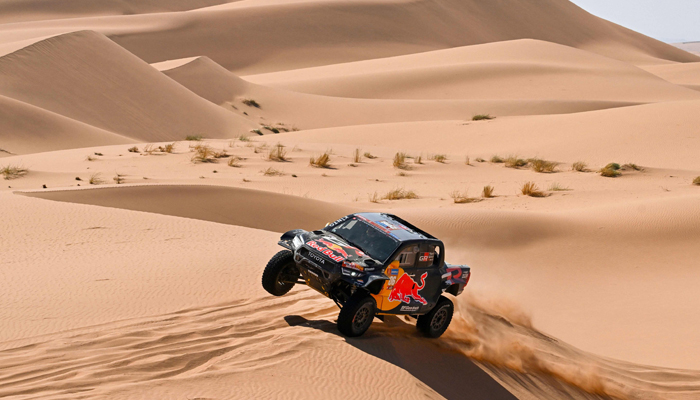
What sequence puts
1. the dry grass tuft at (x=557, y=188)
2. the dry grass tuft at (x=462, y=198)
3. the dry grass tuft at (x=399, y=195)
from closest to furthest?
1. the dry grass tuft at (x=399, y=195)
2. the dry grass tuft at (x=462, y=198)
3. the dry grass tuft at (x=557, y=188)

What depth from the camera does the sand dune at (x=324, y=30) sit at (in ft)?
232

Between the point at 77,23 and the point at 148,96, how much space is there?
46328 millimetres

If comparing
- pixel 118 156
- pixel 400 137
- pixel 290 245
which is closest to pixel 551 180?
pixel 400 137

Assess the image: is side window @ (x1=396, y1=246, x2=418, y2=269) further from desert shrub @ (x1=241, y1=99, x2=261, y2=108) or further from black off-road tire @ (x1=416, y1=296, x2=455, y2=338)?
desert shrub @ (x1=241, y1=99, x2=261, y2=108)

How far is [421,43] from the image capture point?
85.2m

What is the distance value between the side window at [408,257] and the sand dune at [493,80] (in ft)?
137

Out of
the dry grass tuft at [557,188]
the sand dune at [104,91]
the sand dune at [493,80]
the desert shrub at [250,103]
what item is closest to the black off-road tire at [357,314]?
the dry grass tuft at [557,188]

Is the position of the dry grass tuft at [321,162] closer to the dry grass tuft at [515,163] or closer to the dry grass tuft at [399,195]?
the dry grass tuft at [399,195]

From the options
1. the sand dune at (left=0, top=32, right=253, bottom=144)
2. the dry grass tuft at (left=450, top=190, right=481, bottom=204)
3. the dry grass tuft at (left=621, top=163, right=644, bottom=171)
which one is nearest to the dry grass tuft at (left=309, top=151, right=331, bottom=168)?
the dry grass tuft at (left=450, top=190, right=481, bottom=204)

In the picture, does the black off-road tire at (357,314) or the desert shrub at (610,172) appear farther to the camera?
the desert shrub at (610,172)

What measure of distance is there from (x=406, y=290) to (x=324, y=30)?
78155 millimetres

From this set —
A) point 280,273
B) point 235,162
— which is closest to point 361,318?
point 280,273

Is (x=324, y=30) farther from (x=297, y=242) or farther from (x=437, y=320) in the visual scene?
(x=437, y=320)

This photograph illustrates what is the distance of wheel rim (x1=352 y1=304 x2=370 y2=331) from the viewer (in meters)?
6.60
